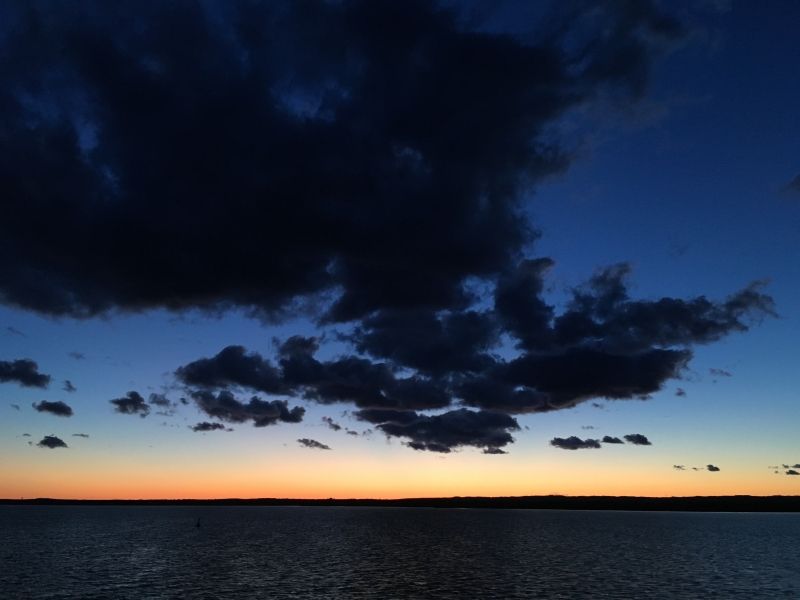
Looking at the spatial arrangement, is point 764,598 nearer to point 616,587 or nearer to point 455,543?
point 616,587

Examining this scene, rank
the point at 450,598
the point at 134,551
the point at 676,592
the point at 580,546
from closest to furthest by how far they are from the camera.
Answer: the point at 450,598 < the point at 676,592 < the point at 134,551 < the point at 580,546

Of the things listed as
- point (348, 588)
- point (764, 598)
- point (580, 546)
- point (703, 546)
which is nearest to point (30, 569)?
point (348, 588)

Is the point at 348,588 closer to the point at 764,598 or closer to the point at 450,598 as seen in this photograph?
the point at 450,598

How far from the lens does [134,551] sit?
11856 centimetres

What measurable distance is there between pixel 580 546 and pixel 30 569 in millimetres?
110651

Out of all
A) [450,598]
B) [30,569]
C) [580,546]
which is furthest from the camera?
[580,546]

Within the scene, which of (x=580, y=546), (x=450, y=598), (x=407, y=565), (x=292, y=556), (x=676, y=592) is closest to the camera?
(x=450, y=598)

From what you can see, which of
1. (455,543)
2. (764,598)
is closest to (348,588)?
(764,598)

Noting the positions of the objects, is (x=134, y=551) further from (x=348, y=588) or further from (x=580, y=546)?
(x=580, y=546)

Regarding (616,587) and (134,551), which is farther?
(134,551)

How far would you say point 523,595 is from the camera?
A: 65062 millimetres

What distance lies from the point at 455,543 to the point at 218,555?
59467mm

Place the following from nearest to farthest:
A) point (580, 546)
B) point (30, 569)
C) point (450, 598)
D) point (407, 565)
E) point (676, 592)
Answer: point (450, 598) → point (676, 592) → point (30, 569) → point (407, 565) → point (580, 546)

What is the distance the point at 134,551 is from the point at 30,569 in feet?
105
